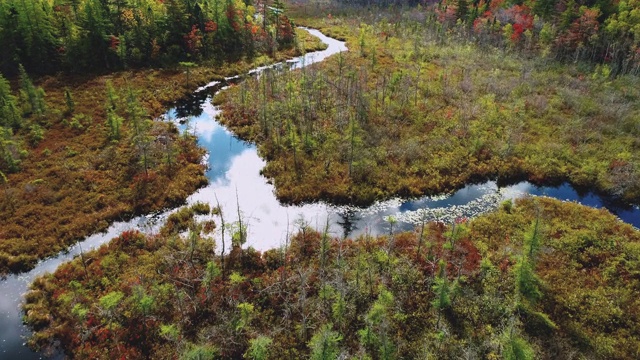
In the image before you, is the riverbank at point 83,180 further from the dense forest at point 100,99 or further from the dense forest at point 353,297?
the dense forest at point 353,297

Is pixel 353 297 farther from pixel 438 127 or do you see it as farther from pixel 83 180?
pixel 438 127

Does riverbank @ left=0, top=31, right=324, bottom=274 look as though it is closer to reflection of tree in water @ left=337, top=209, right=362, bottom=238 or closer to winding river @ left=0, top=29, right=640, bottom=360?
winding river @ left=0, top=29, right=640, bottom=360

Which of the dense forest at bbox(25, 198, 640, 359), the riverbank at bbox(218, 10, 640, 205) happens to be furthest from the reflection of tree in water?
the dense forest at bbox(25, 198, 640, 359)

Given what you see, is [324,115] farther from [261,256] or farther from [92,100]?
[92,100]

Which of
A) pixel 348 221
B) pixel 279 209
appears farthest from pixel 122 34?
pixel 348 221

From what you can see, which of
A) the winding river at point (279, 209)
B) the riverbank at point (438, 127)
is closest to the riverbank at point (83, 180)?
the winding river at point (279, 209)

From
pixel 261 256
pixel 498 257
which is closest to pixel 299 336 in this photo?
pixel 261 256

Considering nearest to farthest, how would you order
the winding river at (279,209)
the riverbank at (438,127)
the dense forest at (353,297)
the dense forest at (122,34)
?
1. the dense forest at (353,297)
2. the winding river at (279,209)
3. the riverbank at (438,127)
4. the dense forest at (122,34)
